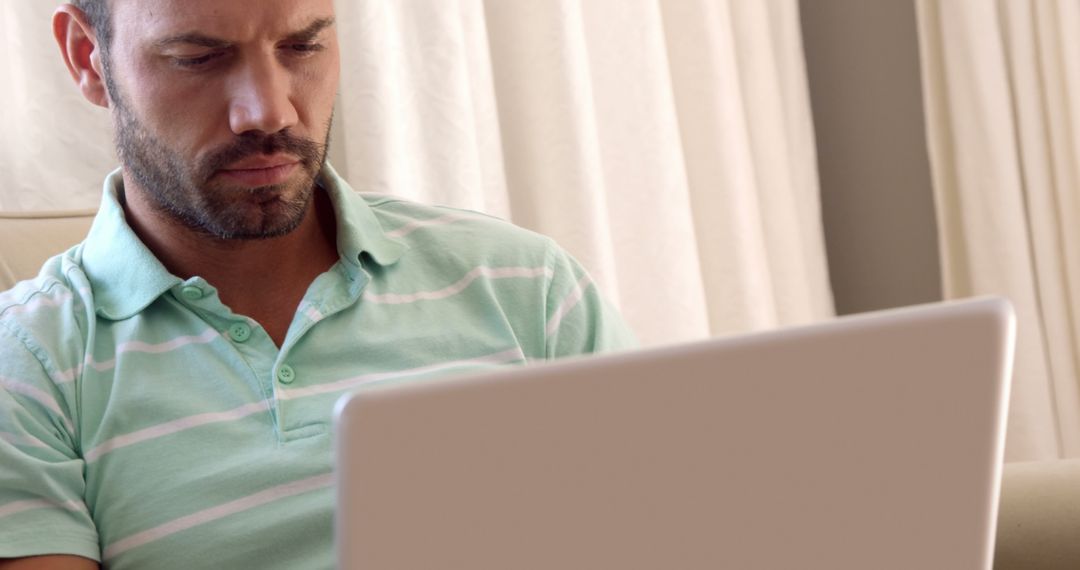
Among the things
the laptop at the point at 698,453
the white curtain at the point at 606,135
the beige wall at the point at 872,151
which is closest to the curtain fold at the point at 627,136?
the white curtain at the point at 606,135

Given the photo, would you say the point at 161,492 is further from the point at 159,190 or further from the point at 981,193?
the point at 981,193

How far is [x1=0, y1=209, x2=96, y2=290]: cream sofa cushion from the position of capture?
4.17 ft

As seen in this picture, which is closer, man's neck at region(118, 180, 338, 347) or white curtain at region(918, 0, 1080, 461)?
man's neck at region(118, 180, 338, 347)

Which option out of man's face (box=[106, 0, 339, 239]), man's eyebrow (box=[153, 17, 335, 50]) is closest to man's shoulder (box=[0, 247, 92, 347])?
man's face (box=[106, 0, 339, 239])

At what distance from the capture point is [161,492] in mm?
1043

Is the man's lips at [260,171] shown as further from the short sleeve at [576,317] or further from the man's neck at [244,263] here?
the short sleeve at [576,317]

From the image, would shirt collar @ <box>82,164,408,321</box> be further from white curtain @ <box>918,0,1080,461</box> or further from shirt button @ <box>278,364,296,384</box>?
white curtain @ <box>918,0,1080,461</box>

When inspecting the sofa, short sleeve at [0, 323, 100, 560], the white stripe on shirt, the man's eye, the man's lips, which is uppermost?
the man's eye

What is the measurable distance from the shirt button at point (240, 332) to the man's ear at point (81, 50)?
28cm

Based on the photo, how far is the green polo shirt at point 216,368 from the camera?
1036mm

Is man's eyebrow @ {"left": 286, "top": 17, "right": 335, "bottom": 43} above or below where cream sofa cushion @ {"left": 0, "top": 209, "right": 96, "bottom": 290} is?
above

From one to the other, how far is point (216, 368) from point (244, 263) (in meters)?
0.13

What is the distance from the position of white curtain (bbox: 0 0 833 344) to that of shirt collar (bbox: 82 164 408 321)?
1.07ft

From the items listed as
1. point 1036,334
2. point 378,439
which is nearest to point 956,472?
point 378,439
